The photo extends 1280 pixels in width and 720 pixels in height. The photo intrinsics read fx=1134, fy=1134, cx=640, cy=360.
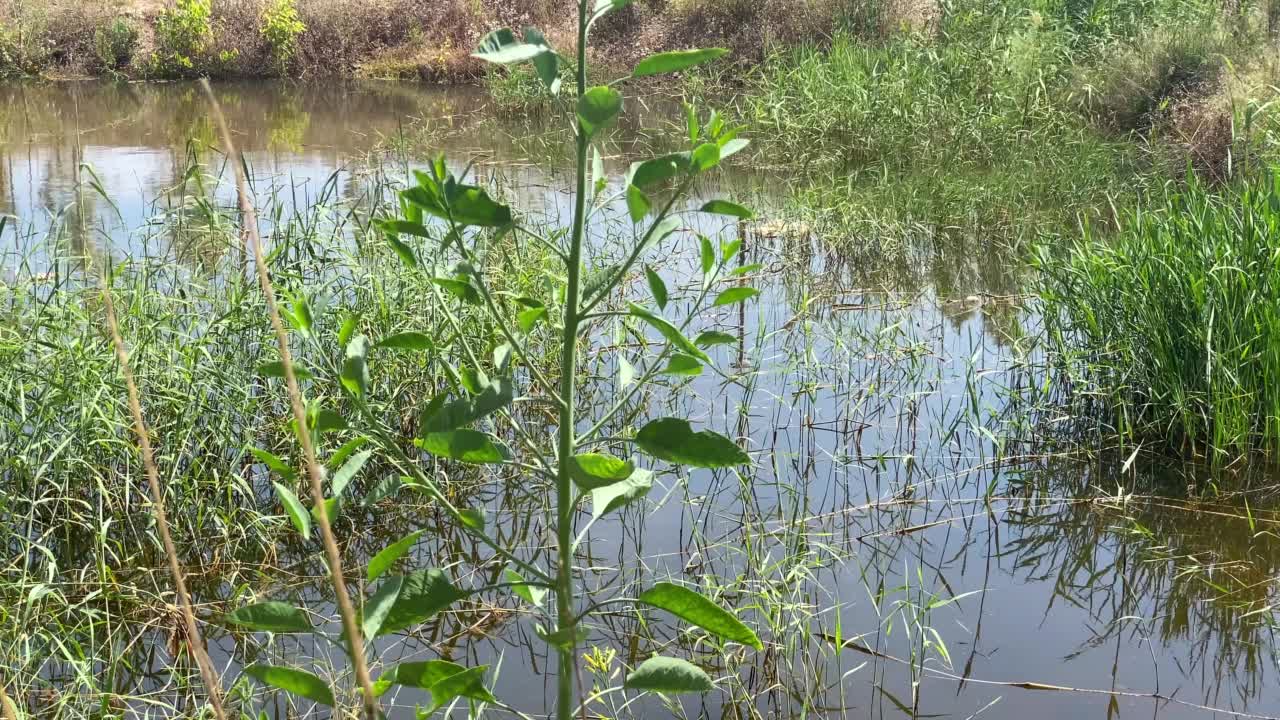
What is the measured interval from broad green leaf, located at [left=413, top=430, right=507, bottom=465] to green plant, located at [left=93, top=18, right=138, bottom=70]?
14113 mm

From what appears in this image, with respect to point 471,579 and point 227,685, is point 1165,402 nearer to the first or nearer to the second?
point 471,579

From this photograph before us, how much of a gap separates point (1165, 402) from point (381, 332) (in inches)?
91.8

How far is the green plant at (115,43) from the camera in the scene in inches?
535

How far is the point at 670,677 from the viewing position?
1.31 metres

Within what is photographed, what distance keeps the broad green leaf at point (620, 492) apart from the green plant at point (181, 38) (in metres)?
13.7

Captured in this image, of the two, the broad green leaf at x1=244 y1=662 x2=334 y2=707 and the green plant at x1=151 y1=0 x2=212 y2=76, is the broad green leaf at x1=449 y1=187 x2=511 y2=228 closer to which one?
the broad green leaf at x1=244 y1=662 x2=334 y2=707

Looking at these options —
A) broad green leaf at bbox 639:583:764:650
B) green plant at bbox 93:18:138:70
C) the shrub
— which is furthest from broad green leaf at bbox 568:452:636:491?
green plant at bbox 93:18:138:70

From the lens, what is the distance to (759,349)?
153 inches

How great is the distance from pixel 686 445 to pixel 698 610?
0.18 m

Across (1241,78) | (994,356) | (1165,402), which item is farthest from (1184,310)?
(1241,78)

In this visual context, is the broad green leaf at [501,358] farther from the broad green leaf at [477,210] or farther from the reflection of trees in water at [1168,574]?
the reflection of trees in water at [1168,574]

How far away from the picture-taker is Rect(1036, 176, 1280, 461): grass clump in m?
3.15

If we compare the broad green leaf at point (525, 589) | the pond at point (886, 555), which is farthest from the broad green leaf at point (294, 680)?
the pond at point (886, 555)

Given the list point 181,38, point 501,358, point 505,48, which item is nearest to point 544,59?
point 505,48
